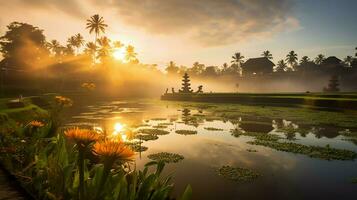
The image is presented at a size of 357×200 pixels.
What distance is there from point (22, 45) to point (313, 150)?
231 feet

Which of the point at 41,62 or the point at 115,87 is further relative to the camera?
the point at 115,87

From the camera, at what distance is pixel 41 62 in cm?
6488

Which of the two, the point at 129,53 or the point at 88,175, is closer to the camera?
the point at 88,175

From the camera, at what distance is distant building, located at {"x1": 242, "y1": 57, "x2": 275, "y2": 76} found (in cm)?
8175

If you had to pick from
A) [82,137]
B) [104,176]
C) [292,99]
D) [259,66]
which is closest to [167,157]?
[104,176]

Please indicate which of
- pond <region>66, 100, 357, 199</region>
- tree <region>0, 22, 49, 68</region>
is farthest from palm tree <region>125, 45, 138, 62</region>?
pond <region>66, 100, 357, 199</region>

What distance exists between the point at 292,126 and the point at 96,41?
3159 inches

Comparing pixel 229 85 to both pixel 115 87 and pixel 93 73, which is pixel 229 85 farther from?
pixel 93 73

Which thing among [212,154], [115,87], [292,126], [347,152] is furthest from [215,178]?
[115,87]

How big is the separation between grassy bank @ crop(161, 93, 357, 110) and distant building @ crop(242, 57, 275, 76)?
33428mm

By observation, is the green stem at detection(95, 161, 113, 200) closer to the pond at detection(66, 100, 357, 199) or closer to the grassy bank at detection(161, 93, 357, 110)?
the pond at detection(66, 100, 357, 199)

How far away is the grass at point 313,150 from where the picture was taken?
11.4m

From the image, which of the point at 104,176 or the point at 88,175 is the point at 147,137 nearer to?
the point at 88,175

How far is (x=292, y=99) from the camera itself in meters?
A: 35.8
